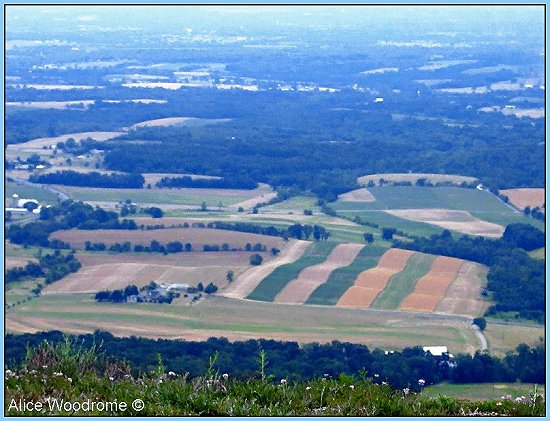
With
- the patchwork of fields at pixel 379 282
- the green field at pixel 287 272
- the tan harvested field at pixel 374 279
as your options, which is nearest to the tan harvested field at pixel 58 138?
the green field at pixel 287 272

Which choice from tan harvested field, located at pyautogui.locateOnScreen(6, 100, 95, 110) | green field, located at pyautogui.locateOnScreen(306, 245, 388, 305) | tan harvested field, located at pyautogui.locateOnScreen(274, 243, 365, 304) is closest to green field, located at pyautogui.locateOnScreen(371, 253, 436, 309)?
green field, located at pyautogui.locateOnScreen(306, 245, 388, 305)

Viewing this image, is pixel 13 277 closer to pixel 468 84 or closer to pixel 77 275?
pixel 77 275

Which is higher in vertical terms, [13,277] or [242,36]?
[242,36]

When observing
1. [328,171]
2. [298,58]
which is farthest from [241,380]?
[298,58]

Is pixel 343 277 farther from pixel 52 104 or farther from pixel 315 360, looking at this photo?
pixel 52 104

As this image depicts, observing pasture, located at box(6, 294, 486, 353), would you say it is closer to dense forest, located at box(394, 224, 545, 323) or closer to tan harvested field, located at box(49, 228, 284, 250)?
dense forest, located at box(394, 224, 545, 323)
